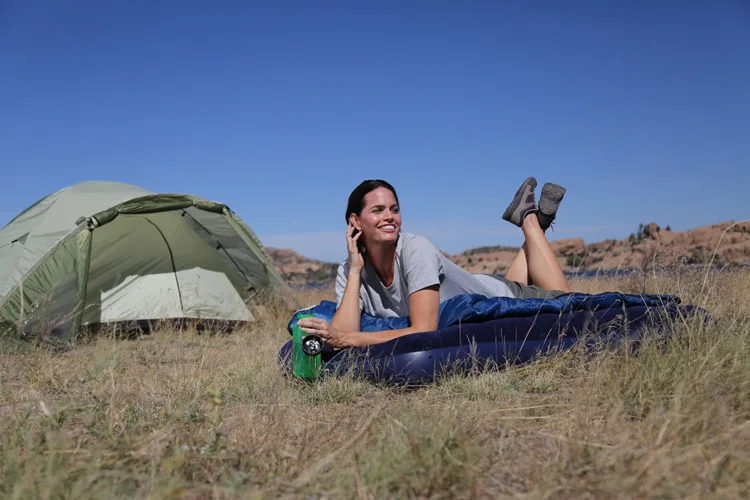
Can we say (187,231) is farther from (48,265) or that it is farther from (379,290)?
(379,290)

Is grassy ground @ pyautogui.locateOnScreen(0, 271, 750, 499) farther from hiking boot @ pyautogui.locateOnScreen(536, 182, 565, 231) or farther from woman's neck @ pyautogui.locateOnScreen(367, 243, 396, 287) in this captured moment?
hiking boot @ pyautogui.locateOnScreen(536, 182, 565, 231)

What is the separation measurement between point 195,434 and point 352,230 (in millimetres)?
1921

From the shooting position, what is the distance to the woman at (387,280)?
3832 mm

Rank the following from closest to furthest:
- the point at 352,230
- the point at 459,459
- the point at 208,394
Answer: the point at 459,459 → the point at 208,394 → the point at 352,230

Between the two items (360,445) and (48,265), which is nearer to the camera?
(360,445)

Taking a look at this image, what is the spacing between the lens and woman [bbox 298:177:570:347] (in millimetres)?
3832

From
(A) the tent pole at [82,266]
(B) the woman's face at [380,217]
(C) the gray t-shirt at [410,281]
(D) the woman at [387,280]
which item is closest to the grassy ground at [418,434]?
(D) the woman at [387,280]

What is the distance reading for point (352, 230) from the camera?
13.9 ft

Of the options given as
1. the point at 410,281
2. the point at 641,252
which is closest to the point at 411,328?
the point at 410,281

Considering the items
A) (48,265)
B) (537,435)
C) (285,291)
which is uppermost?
(48,265)

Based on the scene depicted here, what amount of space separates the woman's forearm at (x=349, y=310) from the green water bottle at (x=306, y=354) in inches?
13.4

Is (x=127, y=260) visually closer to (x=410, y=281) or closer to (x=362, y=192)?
(x=362, y=192)

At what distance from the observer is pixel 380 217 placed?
405cm

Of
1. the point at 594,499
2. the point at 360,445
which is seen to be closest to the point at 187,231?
the point at 360,445
